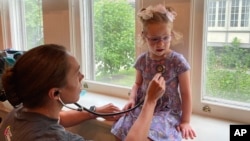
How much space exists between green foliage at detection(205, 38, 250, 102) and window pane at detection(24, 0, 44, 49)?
4.46 feet

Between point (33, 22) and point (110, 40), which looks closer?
point (110, 40)

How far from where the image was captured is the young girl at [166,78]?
3.49 ft

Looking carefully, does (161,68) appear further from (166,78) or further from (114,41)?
(114,41)

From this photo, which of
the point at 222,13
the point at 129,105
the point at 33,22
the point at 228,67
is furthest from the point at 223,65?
the point at 33,22

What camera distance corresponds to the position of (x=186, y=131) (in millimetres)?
1055

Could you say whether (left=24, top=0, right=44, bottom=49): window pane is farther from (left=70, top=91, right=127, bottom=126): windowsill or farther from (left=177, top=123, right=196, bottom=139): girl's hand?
(left=177, top=123, right=196, bottom=139): girl's hand

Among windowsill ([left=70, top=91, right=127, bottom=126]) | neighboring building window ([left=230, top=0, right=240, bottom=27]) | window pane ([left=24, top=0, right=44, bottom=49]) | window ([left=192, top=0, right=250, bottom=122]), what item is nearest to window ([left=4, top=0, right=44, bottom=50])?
window pane ([left=24, top=0, right=44, bottom=49])

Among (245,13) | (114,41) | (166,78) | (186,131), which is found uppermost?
(245,13)

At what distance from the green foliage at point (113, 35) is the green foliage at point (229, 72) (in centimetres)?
47

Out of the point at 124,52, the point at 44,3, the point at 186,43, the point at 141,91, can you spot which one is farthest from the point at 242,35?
the point at 44,3

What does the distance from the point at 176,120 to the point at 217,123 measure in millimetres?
215

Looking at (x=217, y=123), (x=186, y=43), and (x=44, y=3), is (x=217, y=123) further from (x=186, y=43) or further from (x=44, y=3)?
(x=44, y=3)

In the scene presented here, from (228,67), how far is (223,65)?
24 mm

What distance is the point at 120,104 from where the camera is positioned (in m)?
1.43
